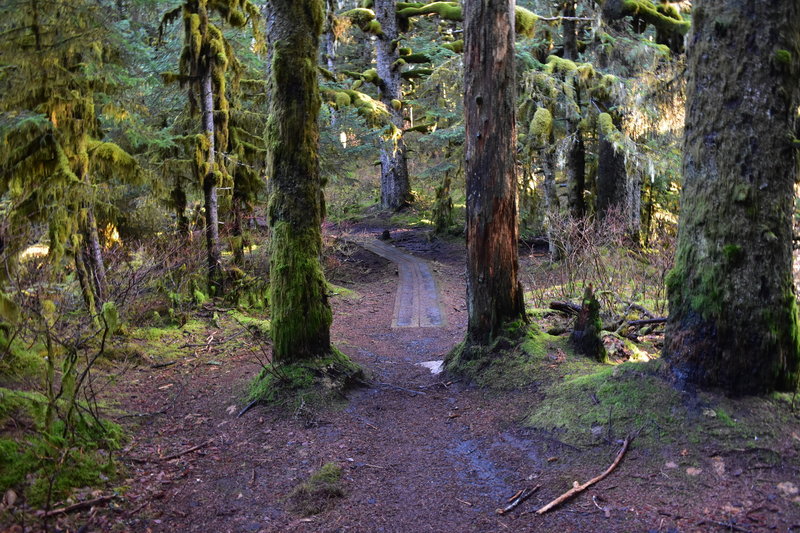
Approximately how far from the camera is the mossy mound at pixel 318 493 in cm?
395

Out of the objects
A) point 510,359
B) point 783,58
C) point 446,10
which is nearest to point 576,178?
point 446,10

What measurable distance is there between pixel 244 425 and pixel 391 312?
7.08 meters

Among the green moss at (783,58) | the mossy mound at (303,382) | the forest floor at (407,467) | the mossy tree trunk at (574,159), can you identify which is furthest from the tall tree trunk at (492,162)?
the mossy tree trunk at (574,159)

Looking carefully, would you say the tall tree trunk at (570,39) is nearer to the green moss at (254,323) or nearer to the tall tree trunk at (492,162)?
the tall tree trunk at (492,162)

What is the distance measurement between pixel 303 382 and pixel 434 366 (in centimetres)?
229

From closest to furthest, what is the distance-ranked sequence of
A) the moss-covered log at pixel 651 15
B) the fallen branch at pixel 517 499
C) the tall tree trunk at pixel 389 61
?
the fallen branch at pixel 517 499 < the moss-covered log at pixel 651 15 < the tall tree trunk at pixel 389 61

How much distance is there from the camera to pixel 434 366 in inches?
302

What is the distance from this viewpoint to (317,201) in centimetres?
629

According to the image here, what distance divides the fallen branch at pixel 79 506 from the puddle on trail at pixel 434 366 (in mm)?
4302

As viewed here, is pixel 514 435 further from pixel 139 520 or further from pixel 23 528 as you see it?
pixel 23 528

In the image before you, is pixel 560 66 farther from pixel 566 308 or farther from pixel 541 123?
pixel 566 308

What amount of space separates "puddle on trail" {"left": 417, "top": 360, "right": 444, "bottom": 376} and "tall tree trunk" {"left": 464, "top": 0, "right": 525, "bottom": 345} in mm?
788

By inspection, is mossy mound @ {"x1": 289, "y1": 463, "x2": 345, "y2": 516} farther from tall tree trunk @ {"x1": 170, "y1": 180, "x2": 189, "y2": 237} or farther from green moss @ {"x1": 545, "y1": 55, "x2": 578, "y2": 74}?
green moss @ {"x1": 545, "y1": 55, "x2": 578, "y2": 74}

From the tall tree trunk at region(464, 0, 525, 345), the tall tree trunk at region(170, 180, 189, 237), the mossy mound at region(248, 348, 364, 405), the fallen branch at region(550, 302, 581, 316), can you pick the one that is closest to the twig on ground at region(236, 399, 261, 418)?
the mossy mound at region(248, 348, 364, 405)
